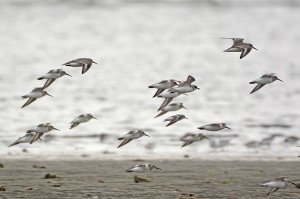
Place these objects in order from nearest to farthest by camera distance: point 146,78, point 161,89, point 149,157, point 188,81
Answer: point 188,81, point 161,89, point 149,157, point 146,78

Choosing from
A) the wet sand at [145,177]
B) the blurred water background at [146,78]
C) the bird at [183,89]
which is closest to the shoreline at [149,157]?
the blurred water background at [146,78]

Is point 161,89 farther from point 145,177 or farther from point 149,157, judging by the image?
point 149,157

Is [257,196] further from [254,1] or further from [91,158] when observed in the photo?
[254,1]

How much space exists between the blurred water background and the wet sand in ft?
6.01

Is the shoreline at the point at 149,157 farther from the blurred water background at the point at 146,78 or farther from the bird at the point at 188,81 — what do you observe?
the bird at the point at 188,81

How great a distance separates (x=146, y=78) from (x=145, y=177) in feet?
102

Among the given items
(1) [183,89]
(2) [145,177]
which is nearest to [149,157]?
(2) [145,177]

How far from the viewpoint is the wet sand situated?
16.7m

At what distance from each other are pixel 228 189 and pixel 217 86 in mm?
27038

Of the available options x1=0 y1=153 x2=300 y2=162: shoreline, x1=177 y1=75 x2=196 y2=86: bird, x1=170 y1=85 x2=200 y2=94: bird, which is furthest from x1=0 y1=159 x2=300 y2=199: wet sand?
x1=177 y1=75 x2=196 y2=86: bird

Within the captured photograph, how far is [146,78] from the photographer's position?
163 ft

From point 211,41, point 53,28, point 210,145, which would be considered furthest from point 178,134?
point 53,28

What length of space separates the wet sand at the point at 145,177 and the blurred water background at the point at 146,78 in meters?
1.83

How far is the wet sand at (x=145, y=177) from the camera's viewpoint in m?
16.7
